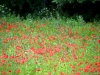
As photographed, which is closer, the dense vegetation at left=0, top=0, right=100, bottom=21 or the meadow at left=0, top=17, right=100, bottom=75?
the meadow at left=0, top=17, right=100, bottom=75

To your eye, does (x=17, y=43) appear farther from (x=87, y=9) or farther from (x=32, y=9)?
(x=32, y=9)

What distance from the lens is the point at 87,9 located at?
18.8 meters

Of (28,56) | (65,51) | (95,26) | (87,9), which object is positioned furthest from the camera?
(87,9)

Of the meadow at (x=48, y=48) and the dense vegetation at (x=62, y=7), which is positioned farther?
the dense vegetation at (x=62, y=7)

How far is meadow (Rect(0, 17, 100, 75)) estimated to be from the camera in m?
8.19

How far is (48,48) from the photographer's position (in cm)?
1027

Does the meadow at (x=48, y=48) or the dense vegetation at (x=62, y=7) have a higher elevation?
the dense vegetation at (x=62, y=7)

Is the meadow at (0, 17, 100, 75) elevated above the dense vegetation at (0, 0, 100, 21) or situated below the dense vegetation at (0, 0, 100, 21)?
below

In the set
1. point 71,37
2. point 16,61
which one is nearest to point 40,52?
point 16,61

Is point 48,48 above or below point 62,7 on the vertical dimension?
below

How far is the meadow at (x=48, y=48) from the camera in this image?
8188 millimetres

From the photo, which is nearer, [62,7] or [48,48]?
[48,48]

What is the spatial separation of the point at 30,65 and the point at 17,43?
2.51 metres

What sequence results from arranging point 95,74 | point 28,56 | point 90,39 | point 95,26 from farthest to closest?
point 95,26, point 90,39, point 28,56, point 95,74
